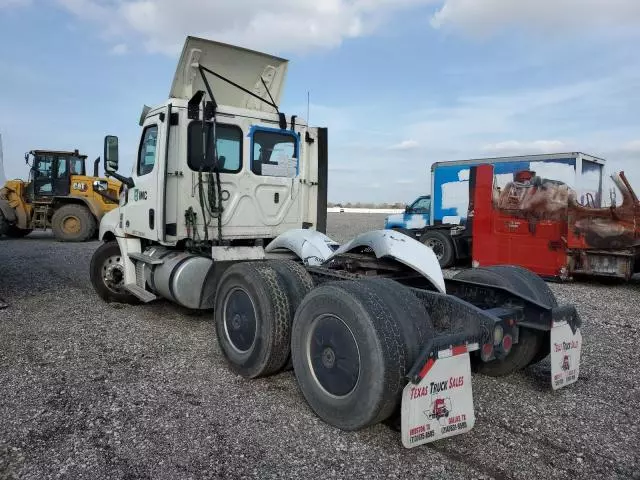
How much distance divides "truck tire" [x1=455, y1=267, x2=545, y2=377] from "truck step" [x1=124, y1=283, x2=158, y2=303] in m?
3.86

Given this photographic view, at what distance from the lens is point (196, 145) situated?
6.15 meters

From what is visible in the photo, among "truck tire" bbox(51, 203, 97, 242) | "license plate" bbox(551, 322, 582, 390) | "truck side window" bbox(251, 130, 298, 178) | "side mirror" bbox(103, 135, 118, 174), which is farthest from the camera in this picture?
"truck tire" bbox(51, 203, 97, 242)

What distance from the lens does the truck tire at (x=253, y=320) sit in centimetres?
429

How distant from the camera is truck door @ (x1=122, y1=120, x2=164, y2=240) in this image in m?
6.24

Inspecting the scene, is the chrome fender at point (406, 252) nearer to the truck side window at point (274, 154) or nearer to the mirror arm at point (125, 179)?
the truck side window at point (274, 154)

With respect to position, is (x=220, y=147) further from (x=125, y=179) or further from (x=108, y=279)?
(x=108, y=279)

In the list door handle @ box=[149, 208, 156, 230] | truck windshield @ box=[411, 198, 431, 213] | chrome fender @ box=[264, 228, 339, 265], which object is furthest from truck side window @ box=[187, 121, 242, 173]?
truck windshield @ box=[411, 198, 431, 213]

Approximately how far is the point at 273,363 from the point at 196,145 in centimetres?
297

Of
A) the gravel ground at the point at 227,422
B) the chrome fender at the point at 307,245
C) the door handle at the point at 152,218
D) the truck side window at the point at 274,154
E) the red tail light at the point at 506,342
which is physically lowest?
the gravel ground at the point at 227,422

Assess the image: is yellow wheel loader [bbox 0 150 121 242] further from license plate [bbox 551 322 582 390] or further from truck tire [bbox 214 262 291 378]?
license plate [bbox 551 322 582 390]

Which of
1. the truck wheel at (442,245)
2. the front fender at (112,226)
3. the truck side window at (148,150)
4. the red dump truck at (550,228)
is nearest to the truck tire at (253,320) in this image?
the truck side window at (148,150)

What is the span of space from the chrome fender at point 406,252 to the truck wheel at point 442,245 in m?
8.66

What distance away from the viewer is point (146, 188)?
6508 mm

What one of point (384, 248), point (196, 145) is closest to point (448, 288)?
point (384, 248)
